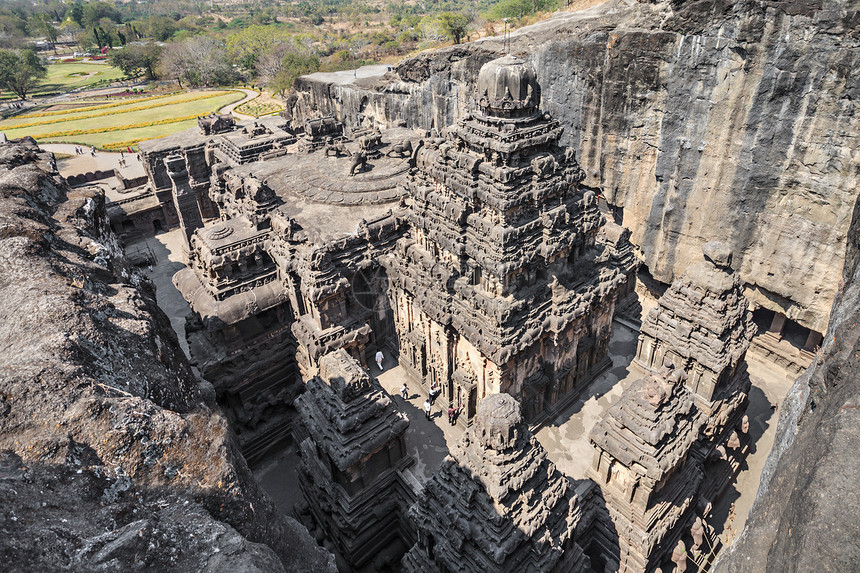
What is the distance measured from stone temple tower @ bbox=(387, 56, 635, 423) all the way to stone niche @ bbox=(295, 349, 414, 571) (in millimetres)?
3737

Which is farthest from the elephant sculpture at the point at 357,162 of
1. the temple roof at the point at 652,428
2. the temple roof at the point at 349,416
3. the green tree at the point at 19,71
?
the green tree at the point at 19,71

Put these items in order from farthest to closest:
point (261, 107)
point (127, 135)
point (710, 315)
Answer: point (261, 107) < point (127, 135) < point (710, 315)

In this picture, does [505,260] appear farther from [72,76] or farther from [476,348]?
[72,76]

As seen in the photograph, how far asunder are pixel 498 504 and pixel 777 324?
18821mm

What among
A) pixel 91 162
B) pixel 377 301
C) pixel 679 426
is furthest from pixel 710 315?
pixel 91 162

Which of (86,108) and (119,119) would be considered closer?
(119,119)

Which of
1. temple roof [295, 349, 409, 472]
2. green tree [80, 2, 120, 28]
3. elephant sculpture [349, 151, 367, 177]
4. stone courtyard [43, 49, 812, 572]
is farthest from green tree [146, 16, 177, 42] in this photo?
temple roof [295, 349, 409, 472]

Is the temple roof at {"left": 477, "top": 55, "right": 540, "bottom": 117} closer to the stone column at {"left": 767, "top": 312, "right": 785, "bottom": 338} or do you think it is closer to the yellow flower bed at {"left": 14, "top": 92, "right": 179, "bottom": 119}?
the stone column at {"left": 767, "top": 312, "right": 785, "bottom": 338}

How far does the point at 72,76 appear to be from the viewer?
329ft

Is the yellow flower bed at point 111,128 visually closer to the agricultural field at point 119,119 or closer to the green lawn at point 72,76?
the agricultural field at point 119,119

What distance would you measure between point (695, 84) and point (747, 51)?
86.9 inches

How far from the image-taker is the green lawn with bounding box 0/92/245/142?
62.5 metres

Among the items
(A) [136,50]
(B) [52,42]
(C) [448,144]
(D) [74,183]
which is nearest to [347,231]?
(C) [448,144]

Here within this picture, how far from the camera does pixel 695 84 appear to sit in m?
20.3
